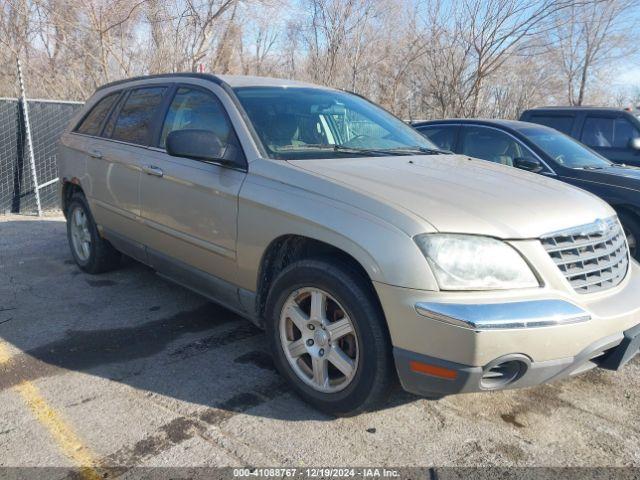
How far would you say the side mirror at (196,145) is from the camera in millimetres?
3318

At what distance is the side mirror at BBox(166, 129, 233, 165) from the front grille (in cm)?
191

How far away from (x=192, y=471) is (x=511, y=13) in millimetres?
13830

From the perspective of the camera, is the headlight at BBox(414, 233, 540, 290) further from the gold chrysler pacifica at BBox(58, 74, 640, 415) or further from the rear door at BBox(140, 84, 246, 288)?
the rear door at BBox(140, 84, 246, 288)

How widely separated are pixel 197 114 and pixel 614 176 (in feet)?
14.3

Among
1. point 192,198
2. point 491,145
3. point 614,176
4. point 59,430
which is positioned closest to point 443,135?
point 491,145

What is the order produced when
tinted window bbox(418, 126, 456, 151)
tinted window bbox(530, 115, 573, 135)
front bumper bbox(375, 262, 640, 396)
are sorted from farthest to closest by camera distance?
1. tinted window bbox(530, 115, 573, 135)
2. tinted window bbox(418, 126, 456, 151)
3. front bumper bbox(375, 262, 640, 396)

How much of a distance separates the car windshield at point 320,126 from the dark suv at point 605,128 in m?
5.52

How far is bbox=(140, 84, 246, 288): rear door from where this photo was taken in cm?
347

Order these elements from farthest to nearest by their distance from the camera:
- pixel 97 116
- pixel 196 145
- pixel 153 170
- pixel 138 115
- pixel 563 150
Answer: pixel 563 150 < pixel 97 116 < pixel 138 115 < pixel 153 170 < pixel 196 145

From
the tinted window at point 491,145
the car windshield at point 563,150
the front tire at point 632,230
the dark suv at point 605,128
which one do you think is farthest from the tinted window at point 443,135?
the dark suv at point 605,128

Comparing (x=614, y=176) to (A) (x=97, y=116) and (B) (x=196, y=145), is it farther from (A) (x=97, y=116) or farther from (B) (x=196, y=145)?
(A) (x=97, y=116)

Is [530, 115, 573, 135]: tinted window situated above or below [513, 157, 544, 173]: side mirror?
above

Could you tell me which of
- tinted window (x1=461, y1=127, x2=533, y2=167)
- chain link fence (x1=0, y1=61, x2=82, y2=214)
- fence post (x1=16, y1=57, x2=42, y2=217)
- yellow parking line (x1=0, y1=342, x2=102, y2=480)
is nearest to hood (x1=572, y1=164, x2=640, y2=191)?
tinted window (x1=461, y1=127, x2=533, y2=167)

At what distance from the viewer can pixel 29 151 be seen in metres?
8.52
